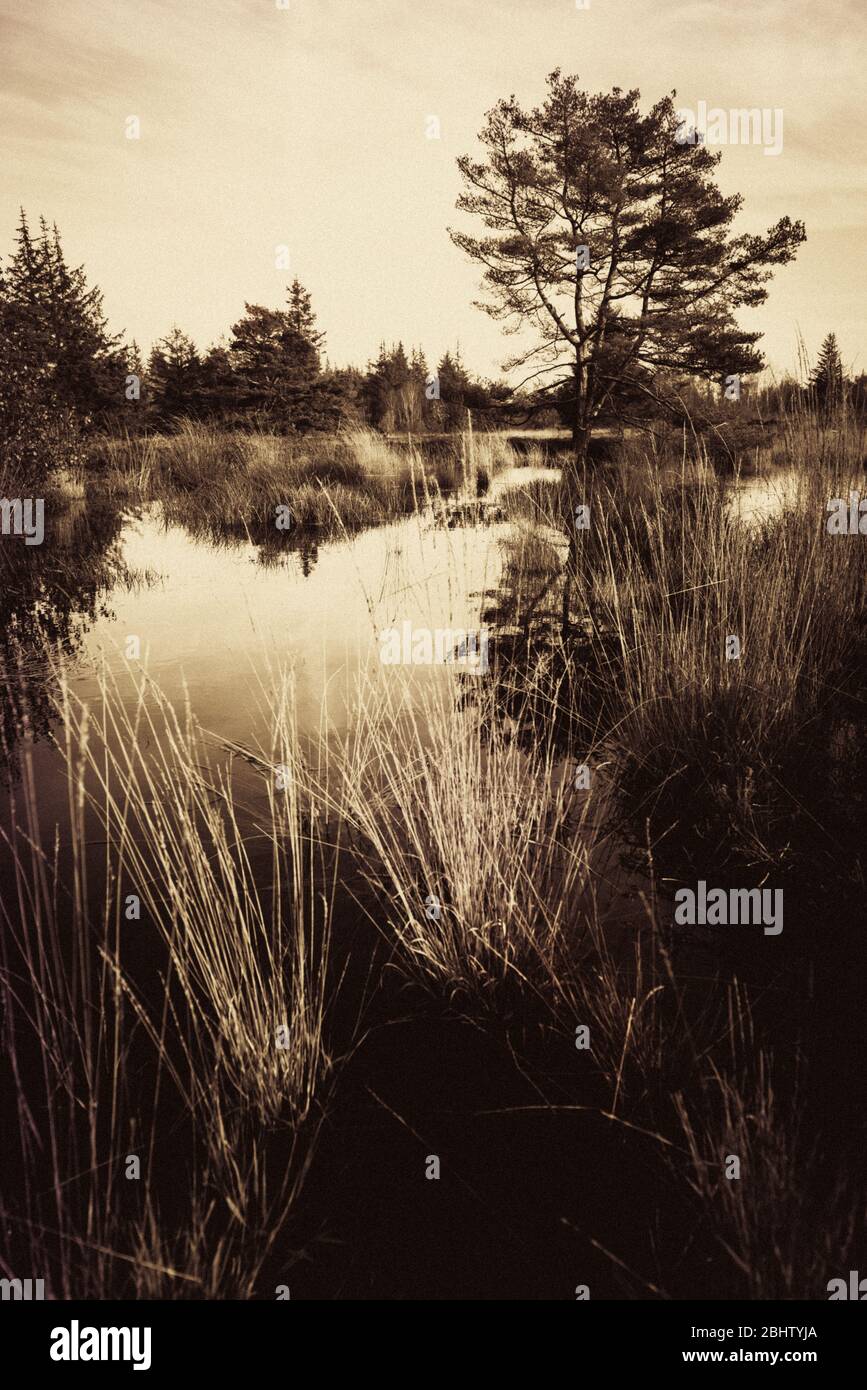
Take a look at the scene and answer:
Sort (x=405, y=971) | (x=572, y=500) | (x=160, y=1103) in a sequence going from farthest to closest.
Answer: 1. (x=572, y=500)
2. (x=405, y=971)
3. (x=160, y=1103)

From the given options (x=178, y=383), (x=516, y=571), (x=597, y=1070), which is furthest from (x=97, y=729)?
(x=178, y=383)

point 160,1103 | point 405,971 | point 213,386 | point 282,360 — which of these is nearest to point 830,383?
point 405,971

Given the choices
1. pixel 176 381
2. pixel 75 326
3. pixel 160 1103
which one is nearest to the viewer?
pixel 160 1103

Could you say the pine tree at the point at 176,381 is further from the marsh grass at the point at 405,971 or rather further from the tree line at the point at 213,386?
the marsh grass at the point at 405,971

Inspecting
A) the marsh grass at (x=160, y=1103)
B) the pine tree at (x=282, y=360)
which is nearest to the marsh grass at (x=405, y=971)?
the marsh grass at (x=160, y=1103)

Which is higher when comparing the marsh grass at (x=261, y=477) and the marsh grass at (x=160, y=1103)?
the marsh grass at (x=261, y=477)

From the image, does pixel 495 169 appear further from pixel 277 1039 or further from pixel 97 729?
pixel 277 1039

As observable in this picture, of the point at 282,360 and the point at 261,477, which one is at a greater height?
the point at 282,360

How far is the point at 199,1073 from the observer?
6.92ft

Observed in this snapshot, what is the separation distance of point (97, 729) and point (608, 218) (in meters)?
17.8

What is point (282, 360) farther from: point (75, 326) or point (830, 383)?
point (830, 383)

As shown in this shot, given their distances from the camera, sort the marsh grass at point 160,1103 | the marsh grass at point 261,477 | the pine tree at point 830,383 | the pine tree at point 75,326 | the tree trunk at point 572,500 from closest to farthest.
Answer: the marsh grass at point 160,1103 < the pine tree at point 830,383 < the tree trunk at point 572,500 < the marsh grass at point 261,477 < the pine tree at point 75,326

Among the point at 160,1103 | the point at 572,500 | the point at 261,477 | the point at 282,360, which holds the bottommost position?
the point at 160,1103

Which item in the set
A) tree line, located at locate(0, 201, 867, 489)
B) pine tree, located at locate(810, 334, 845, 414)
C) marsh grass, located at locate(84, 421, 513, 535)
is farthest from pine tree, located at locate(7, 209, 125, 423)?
pine tree, located at locate(810, 334, 845, 414)
